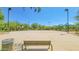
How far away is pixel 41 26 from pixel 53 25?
33 cm

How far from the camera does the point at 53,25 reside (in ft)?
18.1

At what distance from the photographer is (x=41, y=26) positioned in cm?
552
